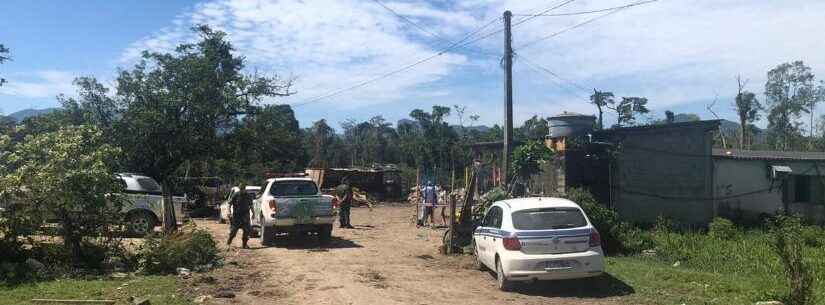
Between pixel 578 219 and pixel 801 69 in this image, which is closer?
pixel 578 219

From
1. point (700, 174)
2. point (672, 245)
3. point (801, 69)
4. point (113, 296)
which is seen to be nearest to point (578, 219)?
point (672, 245)

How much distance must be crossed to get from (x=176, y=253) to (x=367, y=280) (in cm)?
405

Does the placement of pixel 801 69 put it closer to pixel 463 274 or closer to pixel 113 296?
pixel 463 274

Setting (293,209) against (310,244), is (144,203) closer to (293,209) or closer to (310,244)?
(293,209)

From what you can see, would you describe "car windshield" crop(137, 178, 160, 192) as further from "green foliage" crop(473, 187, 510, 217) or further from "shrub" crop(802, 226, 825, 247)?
"shrub" crop(802, 226, 825, 247)

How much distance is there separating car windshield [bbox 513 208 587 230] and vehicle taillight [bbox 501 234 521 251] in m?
0.20

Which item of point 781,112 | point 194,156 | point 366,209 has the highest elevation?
point 781,112

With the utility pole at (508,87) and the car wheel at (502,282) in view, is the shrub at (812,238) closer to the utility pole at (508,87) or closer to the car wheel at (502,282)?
the utility pole at (508,87)

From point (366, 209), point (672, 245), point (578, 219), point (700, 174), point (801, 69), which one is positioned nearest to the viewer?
point (578, 219)

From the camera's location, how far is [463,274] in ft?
42.0

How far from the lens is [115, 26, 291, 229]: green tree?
1083 inches

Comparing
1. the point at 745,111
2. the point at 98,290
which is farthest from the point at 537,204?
the point at 745,111

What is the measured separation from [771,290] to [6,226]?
13228 millimetres

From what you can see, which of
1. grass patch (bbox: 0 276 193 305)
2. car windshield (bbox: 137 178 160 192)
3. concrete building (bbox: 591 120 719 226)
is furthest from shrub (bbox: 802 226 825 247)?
car windshield (bbox: 137 178 160 192)
